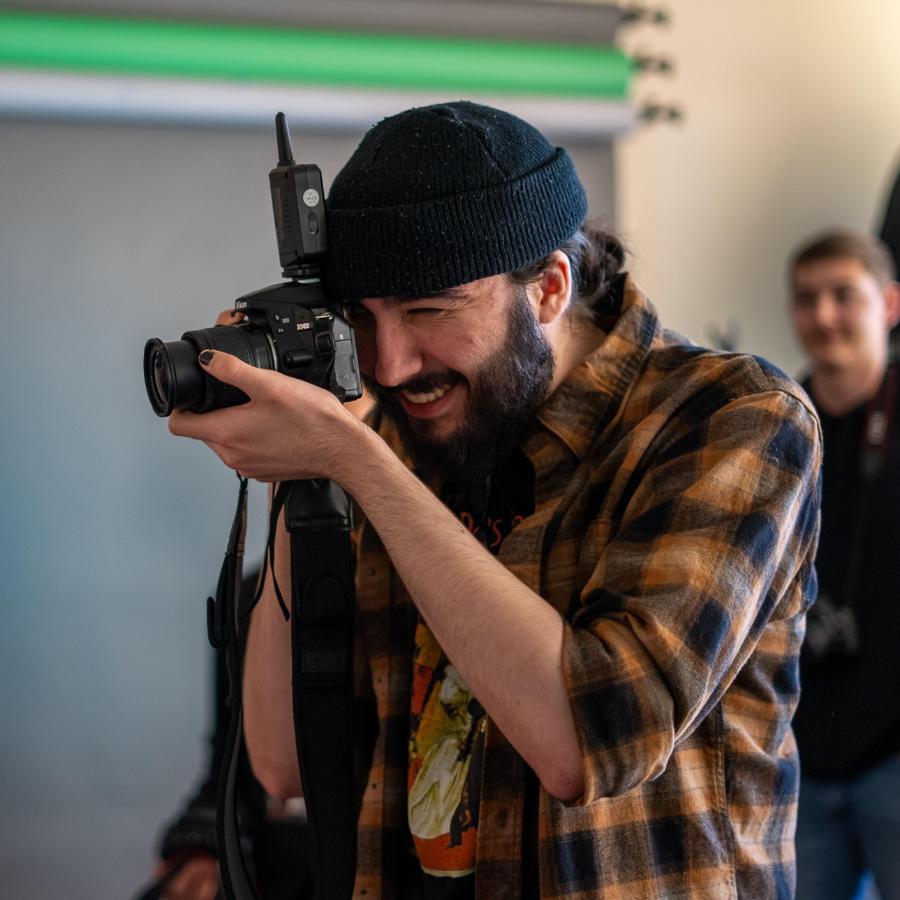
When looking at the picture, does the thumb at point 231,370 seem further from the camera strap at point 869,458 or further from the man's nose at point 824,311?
the man's nose at point 824,311

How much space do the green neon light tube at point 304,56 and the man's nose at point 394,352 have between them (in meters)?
1.20

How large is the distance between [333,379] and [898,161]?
2001 millimetres

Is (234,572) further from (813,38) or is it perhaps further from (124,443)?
(813,38)

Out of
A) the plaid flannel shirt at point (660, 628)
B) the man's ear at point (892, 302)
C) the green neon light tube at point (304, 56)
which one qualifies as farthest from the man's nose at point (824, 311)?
the plaid flannel shirt at point (660, 628)

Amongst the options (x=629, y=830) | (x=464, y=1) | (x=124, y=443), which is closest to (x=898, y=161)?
(x=464, y=1)

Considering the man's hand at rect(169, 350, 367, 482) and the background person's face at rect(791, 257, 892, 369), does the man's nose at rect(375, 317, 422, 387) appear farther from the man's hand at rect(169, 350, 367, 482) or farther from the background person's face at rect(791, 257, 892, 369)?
the background person's face at rect(791, 257, 892, 369)

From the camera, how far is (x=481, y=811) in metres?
0.96

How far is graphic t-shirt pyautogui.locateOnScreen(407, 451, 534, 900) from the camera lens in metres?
0.99

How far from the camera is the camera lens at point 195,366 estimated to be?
898mm

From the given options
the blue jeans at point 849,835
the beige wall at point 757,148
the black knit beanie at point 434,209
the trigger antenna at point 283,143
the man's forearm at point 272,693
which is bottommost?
the blue jeans at point 849,835

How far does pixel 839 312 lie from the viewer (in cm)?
215

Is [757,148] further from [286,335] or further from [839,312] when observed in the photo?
[286,335]

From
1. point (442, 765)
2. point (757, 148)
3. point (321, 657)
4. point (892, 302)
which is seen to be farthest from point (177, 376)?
point (757, 148)

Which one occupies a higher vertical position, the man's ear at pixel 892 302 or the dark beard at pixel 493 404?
the dark beard at pixel 493 404
